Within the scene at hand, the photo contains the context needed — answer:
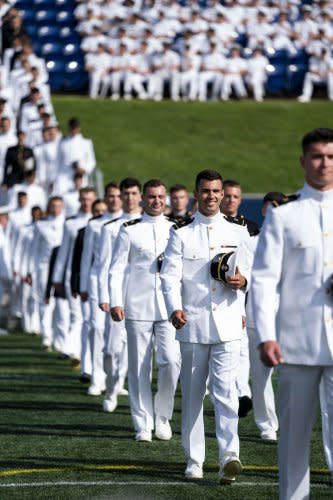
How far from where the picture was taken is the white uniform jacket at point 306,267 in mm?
6820

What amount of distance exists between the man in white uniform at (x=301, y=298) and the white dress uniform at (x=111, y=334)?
18.7 feet

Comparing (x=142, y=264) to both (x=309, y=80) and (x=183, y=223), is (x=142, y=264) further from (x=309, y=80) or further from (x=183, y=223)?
(x=309, y=80)

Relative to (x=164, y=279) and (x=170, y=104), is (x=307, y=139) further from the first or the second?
(x=170, y=104)

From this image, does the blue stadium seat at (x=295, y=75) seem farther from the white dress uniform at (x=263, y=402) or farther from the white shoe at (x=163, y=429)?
the white shoe at (x=163, y=429)

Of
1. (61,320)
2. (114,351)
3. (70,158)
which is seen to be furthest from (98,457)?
(70,158)

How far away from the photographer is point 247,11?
1484 inches

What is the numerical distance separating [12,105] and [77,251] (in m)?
13.8

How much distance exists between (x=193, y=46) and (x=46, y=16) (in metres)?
3.84

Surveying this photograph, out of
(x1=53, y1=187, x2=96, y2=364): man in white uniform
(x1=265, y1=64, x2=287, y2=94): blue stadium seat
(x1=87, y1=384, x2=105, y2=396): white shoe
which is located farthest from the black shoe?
(x1=265, y1=64, x2=287, y2=94): blue stadium seat

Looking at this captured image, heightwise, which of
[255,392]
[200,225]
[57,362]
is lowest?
[57,362]

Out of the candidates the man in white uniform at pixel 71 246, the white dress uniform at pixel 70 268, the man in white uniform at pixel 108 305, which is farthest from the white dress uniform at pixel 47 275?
the man in white uniform at pixel 108 305

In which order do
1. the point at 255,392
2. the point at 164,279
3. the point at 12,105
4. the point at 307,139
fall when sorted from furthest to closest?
the point at 12,105 < the point at 255,392 < the point at 164,279 < the point at 307,139

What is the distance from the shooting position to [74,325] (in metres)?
17.6

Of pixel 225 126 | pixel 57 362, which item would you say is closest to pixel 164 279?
pixel 57 362
